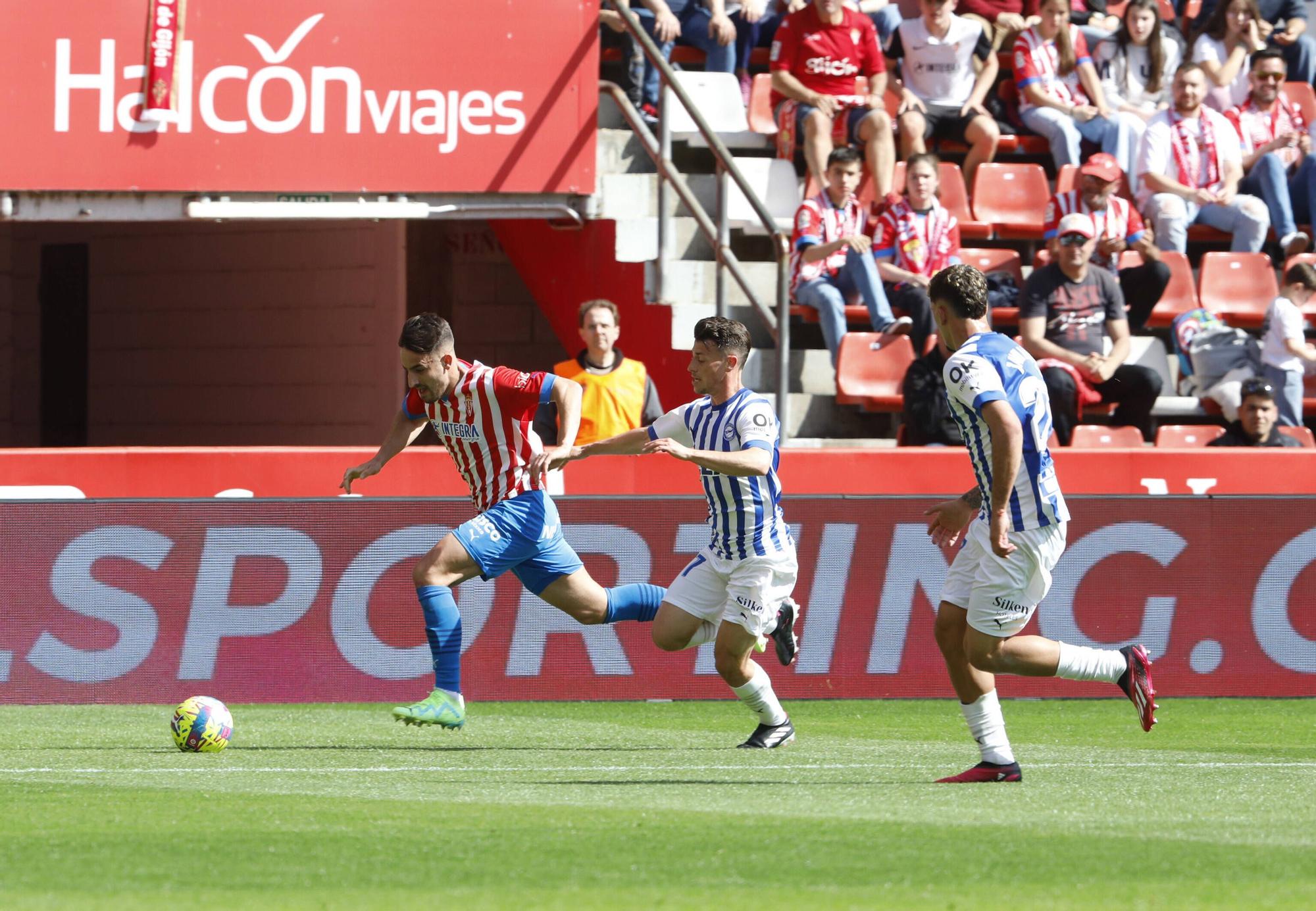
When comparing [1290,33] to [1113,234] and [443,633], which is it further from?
[443,633]

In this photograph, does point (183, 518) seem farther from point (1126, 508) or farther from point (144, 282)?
point (144, 282)

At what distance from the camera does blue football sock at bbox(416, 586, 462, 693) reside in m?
8.83

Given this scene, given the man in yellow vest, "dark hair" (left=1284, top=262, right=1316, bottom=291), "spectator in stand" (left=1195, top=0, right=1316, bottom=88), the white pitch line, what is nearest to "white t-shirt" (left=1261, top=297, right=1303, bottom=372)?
"dark hair" (left=1284, top=262, right=1316, bottom=291)

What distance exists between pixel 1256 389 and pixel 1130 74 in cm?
515

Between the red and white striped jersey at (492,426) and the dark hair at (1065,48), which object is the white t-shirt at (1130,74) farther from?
the red and white striped jersey at (492,426)

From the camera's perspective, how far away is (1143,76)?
17359 mm

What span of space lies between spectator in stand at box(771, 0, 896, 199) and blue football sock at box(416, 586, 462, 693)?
22.7ft

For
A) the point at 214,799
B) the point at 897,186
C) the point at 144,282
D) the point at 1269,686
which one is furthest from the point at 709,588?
the point at 144,282

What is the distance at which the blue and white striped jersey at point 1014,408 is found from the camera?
285 inches

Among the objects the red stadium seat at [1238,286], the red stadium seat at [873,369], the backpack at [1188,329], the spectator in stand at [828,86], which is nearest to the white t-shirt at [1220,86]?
the red stadium seat at [1238,286]

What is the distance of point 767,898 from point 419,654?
254 inches

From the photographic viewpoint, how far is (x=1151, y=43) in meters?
17.2

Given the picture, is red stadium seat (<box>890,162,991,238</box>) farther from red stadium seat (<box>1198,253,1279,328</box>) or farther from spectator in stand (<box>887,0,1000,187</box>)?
red stadium seat (<box>1198,253,1279,328</box>)

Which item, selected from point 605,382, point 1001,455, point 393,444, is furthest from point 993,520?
point 605,382
